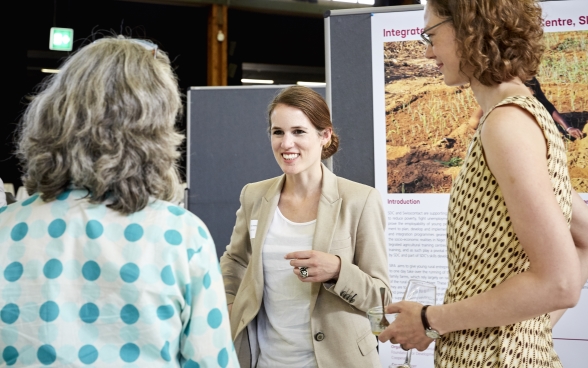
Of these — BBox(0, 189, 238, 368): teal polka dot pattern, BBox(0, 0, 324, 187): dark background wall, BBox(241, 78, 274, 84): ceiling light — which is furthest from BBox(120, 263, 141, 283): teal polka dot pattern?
BBox(241, 78, 274, 84): ceiling light

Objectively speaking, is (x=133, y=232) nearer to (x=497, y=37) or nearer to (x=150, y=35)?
(x=497, y=37)

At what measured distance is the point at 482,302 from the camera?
112cm

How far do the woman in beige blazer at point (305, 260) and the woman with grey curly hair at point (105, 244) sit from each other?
0.82m

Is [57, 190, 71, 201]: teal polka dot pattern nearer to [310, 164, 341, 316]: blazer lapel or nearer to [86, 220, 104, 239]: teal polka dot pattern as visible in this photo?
[86, 220, 104, 239]: teal polka dot pattern

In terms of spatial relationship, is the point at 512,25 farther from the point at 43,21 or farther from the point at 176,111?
the point at 43,21

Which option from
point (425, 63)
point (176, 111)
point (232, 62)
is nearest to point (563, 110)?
point (425, 63)

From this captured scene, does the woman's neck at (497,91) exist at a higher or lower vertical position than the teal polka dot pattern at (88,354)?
higher

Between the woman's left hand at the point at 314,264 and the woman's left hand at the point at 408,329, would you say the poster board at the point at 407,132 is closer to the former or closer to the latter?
the woman's left hand at the point at 314,264

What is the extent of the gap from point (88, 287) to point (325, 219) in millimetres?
1163

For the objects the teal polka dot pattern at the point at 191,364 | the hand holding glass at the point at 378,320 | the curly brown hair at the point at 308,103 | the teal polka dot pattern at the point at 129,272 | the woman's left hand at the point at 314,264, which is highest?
the curly brown hair at the point at 308,103

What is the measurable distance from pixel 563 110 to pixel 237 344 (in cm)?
167

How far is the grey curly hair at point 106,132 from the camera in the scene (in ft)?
3.51

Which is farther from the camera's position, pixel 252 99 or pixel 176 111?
pixel 252 99

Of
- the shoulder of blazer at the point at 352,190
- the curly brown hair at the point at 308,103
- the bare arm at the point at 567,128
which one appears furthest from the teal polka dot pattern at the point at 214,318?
the bare arm at the point at 567,128
